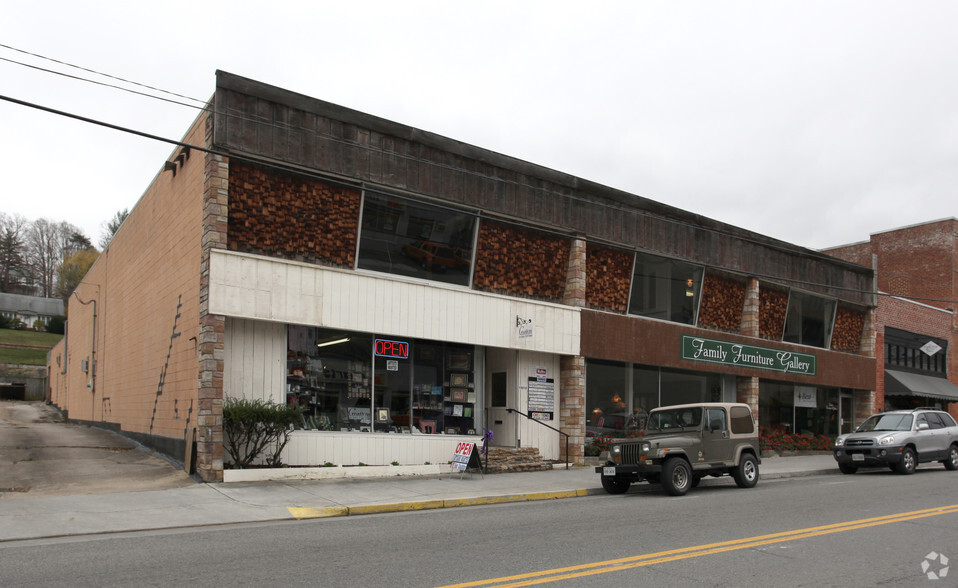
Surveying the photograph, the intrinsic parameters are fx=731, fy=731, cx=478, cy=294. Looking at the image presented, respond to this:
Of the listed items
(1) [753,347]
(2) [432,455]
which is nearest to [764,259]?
(1) [753,347]

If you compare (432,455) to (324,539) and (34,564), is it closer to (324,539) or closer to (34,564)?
(324,539)

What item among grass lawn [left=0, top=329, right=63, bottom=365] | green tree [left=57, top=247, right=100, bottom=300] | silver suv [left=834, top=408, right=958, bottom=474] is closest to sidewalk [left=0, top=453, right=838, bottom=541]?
silver suv [left=834, top=408, right=958, bottom=474]

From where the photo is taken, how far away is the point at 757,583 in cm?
682

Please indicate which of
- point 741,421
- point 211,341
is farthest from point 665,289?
point 211,341

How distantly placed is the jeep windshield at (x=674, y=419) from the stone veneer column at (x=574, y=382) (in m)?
3.44

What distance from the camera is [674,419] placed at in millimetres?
15266

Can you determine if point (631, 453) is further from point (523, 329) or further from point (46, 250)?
point (46, 250)

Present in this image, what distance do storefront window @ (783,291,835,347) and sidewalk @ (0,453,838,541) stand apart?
39.1ft

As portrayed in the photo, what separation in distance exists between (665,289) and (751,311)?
4.24 metres

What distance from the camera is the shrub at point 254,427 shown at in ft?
45.3

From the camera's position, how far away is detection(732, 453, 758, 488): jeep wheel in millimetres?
15195

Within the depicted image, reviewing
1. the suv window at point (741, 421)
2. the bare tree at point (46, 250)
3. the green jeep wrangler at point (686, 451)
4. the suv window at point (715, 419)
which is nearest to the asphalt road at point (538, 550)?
the green jeep wrangler at point (686, 451)

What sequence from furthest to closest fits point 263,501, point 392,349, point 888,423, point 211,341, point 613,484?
1. point 888,423
2. point 392,349
3. point 613,484
4. point 211,341
5. point 263,501

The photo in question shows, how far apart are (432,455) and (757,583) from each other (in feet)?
34.8
